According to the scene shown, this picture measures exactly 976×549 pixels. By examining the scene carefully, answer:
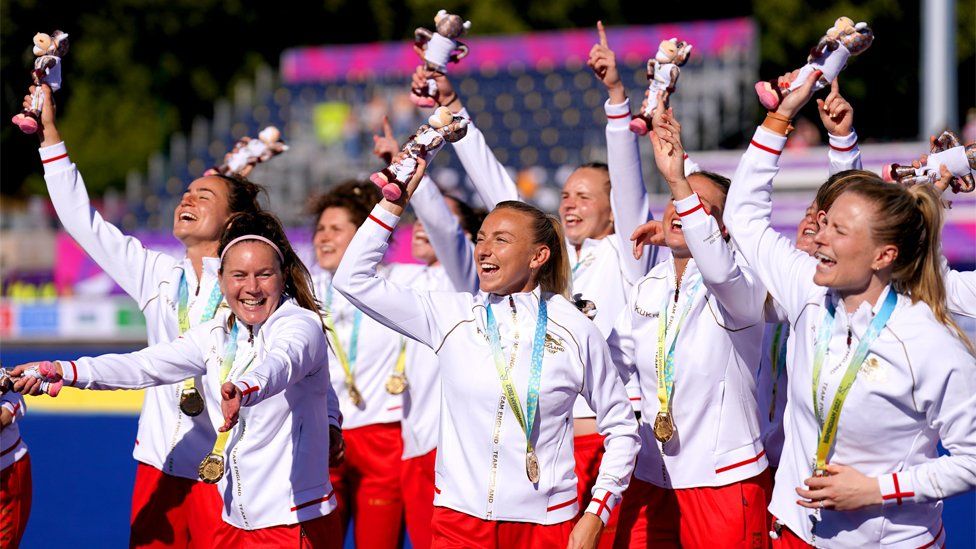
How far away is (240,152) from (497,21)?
69.7 feet

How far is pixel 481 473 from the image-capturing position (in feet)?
13.4

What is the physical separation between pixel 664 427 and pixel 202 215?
2078 mm

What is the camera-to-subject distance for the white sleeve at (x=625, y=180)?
501 cm

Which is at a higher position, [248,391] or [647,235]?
[647,235]

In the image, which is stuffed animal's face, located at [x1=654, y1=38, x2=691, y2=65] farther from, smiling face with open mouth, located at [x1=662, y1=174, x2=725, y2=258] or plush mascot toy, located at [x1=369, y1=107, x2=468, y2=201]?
plush mascot toy, located at [x1=369, y1=107, x2=468, y2=201]

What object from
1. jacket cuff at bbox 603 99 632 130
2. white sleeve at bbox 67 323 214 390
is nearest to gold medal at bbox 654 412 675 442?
jacket cuff at bbox 603 99 632 130

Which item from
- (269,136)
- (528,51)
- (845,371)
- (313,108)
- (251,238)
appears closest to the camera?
(845,371)

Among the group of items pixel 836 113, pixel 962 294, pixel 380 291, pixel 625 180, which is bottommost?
pixel 962 294

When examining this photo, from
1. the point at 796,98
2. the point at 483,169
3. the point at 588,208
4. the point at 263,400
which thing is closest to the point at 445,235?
the point at 483,169

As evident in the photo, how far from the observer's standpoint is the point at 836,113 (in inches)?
178

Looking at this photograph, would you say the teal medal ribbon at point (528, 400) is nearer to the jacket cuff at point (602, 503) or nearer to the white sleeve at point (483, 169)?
the jacket cuff at point (602, 503)

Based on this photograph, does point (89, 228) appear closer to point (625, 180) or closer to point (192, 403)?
point (192, 403)

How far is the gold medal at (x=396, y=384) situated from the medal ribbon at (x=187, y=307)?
4.18ft

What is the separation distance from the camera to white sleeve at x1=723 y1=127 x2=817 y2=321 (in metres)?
3.93
